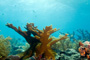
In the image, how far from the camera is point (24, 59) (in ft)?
13.8

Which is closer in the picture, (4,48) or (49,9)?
(4,48)

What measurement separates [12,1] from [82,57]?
145 ft

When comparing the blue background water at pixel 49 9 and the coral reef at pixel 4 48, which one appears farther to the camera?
the blue background water at pixel 49 9

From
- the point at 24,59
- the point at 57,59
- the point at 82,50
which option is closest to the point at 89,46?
the point at 82,50

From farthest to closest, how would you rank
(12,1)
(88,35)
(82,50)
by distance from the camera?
(12,1), (88,35), (82,50)

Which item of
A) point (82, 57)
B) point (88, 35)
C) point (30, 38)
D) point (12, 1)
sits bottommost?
point (82, 57)

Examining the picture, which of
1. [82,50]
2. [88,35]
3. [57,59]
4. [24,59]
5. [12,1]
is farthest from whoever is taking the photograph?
[12,1]

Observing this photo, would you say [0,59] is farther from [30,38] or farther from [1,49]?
[30,38]

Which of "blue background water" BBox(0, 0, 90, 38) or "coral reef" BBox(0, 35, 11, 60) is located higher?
"blue background water" BBox(0, 0, 90, 38)

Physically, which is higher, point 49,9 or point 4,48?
point 49,9

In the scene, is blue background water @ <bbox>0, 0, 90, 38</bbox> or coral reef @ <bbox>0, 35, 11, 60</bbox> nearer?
coral reef @ <bbox>0, 35, 11, 60</bbox>

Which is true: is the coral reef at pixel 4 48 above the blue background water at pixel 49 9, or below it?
below

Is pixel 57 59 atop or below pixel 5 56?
below

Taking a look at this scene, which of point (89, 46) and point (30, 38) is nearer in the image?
point (89, 46)
